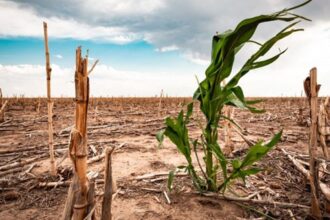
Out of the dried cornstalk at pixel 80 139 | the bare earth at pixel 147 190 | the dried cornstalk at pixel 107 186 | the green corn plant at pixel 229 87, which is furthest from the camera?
the bare earth at pixel 147 190

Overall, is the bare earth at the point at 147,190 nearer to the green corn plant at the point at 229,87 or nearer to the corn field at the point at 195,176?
the corn field at the point at 195,176

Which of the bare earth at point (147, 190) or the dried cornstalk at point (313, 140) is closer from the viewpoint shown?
the dried cornstalk at point (313, 140)

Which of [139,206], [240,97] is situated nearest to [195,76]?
[240,97]

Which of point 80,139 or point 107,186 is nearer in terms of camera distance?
point 80,139

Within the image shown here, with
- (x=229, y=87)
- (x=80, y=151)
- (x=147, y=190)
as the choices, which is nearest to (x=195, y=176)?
(x=147, y=190)

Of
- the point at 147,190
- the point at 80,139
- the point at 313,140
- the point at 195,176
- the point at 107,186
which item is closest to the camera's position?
the point at 80,139

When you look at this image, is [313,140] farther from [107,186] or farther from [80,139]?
[80,139]

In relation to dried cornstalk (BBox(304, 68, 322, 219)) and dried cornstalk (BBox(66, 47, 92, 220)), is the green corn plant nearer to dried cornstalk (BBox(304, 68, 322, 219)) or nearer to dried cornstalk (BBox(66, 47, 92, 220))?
dried cornstalk (BBox(304, 68, 322, 219))

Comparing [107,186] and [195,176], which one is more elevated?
[107,186]

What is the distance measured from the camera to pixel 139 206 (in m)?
2.70

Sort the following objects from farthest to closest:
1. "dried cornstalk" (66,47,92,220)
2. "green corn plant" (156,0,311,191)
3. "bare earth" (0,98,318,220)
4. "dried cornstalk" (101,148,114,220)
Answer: "bare earth" (0,98,318,220)
"green corn plant" (156,0,311,191)
"dried cornstalk" (101,148,114,220)
"dried cornstalk" (66,47,92,220)

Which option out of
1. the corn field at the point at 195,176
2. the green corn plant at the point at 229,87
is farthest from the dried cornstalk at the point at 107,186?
the green corn plant at the point at 229,87

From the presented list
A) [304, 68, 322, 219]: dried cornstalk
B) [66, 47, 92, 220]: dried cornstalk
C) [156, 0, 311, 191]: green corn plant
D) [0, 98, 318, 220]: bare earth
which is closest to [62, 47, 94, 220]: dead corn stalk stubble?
[66, 47, 92, 220]: dried cornstalk

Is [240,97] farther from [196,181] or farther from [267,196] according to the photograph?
[267,196]
